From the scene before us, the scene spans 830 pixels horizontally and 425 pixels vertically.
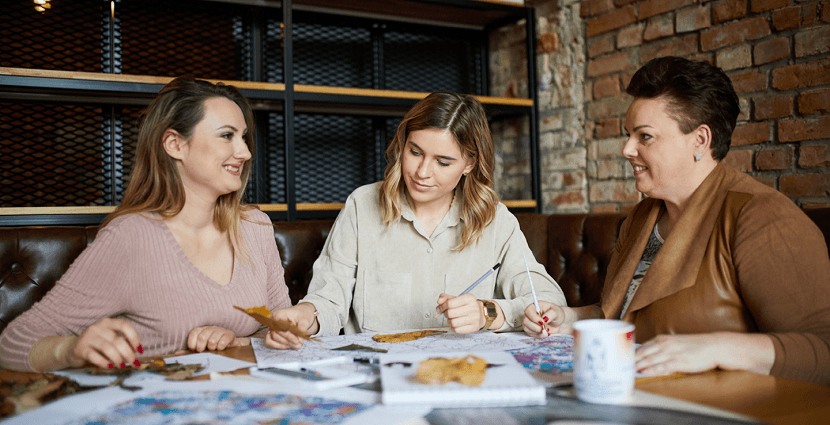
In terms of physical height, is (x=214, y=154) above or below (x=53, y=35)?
below

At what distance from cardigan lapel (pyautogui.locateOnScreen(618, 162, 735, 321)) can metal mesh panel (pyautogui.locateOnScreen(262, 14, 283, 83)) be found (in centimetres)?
212

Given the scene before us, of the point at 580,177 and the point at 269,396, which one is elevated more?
the point at 580,177

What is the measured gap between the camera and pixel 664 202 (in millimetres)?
1533

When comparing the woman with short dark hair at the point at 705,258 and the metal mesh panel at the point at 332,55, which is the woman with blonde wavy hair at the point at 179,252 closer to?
the woman with short dark hair at the point at 705,258

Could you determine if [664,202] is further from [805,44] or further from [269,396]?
[269,396]

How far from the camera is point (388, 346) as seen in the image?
1.16 m

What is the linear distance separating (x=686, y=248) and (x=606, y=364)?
0.61 meters

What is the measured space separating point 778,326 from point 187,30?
8.50 feet

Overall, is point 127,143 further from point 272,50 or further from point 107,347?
point 107,347

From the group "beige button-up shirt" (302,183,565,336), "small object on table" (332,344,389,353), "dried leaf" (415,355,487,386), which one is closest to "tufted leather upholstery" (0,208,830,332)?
"beige button-up shirt" (302,183,565,336)

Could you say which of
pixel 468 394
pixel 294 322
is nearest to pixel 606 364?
pixel 468 394

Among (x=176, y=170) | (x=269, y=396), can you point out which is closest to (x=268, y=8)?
(x=176, y=170)

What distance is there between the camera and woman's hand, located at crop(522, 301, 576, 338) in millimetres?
1251

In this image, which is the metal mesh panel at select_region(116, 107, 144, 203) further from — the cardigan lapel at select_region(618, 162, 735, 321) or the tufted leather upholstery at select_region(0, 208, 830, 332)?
the cardigan lapel at select_region(618, 162, 735, 321)
